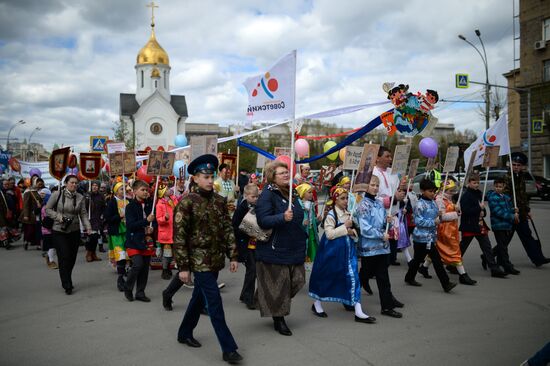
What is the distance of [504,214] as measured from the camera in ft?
27.8

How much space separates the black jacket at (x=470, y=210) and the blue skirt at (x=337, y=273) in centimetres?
334

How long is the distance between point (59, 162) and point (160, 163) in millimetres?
2486

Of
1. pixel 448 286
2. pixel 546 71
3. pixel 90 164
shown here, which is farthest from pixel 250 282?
pixel 546 71

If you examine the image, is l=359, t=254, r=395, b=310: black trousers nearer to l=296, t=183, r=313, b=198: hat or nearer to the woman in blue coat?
the woman in blue coat

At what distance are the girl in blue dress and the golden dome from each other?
71.4 m

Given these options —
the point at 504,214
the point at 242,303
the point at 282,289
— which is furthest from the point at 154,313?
the point at 504,214

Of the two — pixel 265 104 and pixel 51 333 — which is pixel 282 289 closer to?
pixel 265 104

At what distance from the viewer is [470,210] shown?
8.27 metres

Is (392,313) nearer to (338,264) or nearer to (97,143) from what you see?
(338,264)

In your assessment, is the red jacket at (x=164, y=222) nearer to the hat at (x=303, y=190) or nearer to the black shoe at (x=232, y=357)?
the hat at (x=303, y=190)

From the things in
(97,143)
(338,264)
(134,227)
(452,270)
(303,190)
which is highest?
(97,143)

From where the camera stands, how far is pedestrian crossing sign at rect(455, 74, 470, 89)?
23500 mm

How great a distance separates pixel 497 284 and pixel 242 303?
4073mm

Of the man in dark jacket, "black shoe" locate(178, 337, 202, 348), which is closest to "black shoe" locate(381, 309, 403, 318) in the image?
"black shoe" locate(178, 337, 202, 348)
